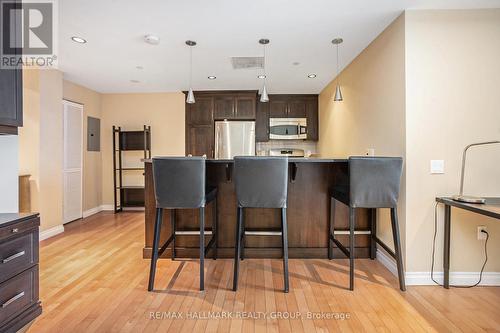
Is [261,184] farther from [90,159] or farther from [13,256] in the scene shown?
[90,159]

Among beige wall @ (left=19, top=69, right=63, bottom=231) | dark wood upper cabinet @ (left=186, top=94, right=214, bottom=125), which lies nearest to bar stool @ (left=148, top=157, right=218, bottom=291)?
beige wall @ (left=19, top=69, right=63, bottom=231)

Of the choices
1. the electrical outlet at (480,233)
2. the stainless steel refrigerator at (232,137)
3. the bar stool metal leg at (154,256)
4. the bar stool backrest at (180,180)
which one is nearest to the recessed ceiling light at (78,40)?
→ the bar stool backrest at (180,180)

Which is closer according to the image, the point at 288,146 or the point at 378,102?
the point at 378,102

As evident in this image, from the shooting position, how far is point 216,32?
2684 millimetres

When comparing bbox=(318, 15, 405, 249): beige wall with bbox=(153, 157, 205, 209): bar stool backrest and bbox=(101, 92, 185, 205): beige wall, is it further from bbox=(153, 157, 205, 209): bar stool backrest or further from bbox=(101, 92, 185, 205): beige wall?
bbox=(101, 92, 185, 205): beige wall

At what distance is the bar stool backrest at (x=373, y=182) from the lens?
6.97 ft

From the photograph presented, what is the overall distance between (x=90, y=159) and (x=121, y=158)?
1.77ft

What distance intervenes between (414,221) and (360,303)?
896 millimetres

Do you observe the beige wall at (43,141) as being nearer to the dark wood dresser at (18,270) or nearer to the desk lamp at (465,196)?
the dark wood dresser at (18,270)

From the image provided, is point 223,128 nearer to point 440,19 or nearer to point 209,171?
point 209,171

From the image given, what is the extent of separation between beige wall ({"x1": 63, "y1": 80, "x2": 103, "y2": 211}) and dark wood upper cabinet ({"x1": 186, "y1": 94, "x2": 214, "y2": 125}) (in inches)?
71.6

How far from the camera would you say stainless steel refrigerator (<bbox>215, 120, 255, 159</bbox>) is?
505cm

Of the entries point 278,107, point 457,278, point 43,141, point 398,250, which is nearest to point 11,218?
point 398,250

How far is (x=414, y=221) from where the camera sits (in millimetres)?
2295
